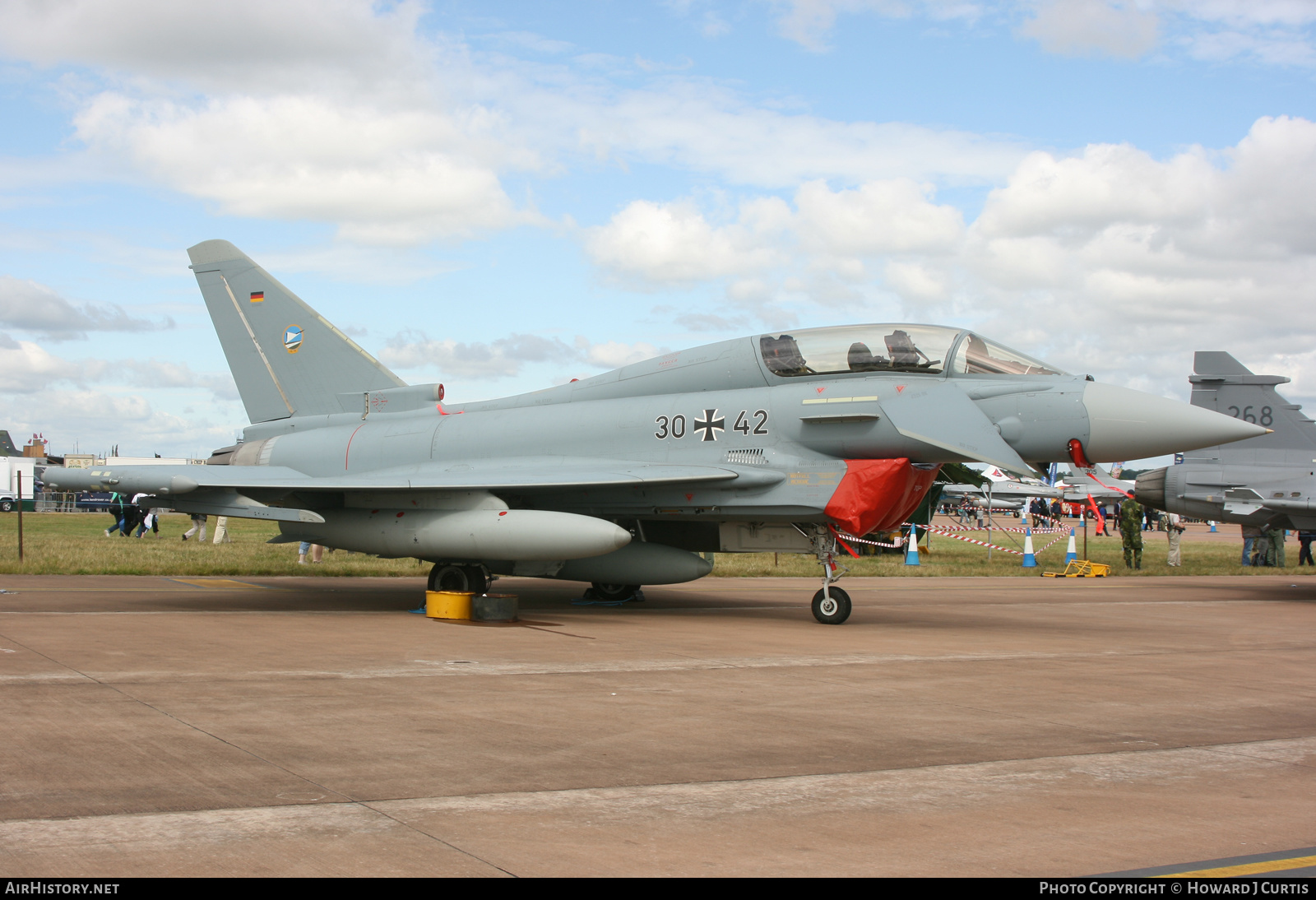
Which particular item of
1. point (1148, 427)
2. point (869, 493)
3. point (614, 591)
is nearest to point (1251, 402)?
point (1148, 427)

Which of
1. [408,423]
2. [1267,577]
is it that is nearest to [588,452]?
[408,423]

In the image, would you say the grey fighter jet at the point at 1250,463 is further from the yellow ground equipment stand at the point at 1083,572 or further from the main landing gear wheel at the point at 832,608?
the main landing gear wheel at the point at 832,608

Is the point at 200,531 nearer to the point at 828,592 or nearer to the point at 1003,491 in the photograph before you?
the point at 828,592

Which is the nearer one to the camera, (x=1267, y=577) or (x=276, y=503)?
(x=276, y=503)

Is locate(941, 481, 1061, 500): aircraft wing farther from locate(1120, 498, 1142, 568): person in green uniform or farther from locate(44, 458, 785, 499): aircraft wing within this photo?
locate(44, 458, 785, 499): aircraft wing

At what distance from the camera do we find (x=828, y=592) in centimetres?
1216

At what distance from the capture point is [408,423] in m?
14.5

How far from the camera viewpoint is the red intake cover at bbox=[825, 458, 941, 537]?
11.4 m

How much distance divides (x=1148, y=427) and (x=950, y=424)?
76.2 inches

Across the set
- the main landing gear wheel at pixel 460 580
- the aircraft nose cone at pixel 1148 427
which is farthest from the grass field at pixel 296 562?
the aircraft nose cone at pixel 1148 427

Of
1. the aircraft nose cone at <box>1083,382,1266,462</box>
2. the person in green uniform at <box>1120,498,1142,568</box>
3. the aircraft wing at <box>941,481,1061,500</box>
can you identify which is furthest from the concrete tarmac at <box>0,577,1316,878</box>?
the aircraft wing at <box>941,481,1061,500</box>

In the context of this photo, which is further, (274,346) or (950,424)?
(274,346)

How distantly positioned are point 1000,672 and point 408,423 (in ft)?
29.1
